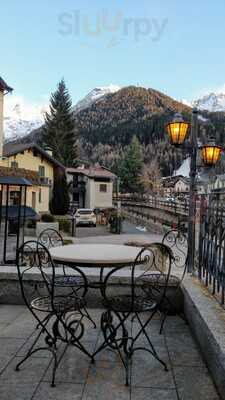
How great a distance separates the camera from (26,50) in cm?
975

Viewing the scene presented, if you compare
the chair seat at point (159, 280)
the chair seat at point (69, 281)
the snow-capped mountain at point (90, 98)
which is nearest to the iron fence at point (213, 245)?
the chair seat at point (159, 280)

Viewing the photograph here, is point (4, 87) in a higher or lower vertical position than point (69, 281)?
higher

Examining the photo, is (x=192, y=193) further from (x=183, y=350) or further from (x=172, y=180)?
(x=172, y=180)

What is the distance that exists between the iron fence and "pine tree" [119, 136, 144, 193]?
4154cm

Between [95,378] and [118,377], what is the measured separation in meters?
0.14

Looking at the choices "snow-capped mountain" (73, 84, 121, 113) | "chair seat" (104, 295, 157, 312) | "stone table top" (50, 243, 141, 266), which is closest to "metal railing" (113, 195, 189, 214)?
"stone table top" (50, 243, 141, 266)

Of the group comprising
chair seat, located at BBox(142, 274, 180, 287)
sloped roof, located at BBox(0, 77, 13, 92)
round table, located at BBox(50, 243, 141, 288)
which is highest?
sloped roof, located at BBox(0, 77, 13, 92)

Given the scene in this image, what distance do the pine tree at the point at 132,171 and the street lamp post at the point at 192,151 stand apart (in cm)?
3910

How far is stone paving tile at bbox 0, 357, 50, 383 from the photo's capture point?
2014 mm

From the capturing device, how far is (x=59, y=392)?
1894 mm

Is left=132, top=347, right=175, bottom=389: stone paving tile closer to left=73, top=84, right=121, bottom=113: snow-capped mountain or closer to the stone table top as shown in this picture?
the stone table top

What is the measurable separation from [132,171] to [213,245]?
42.6 metres

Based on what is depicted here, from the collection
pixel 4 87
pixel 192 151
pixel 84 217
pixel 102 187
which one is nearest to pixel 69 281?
pixel 192 151

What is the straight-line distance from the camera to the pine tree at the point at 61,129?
3856 cm
